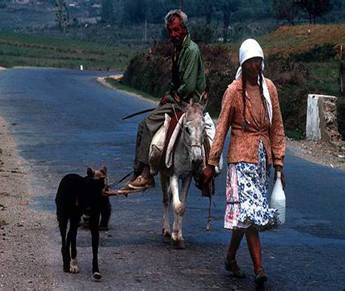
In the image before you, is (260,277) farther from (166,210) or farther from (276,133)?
(166,210)

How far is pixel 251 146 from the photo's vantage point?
8.15m

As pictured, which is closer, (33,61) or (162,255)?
(162,255)

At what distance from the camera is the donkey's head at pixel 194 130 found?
9.34m

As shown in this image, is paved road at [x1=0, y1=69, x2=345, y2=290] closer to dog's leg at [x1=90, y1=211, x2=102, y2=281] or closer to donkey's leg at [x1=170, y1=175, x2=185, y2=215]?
dog's leg at [x1=90, y1=211, x2=102, y2=281]

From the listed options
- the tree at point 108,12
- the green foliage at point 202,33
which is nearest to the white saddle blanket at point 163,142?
the green foliage at point 202,33

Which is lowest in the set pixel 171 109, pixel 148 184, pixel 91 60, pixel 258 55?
pixel 91 60

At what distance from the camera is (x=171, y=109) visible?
10.1 metres

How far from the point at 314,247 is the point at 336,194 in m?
4.07

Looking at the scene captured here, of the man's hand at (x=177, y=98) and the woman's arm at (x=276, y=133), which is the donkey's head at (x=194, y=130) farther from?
the woman's arm at (x=276, y=133)

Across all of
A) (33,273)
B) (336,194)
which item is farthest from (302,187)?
(33,273)

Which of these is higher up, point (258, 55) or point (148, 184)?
point (258, 55)

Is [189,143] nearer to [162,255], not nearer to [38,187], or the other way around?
[162,255]

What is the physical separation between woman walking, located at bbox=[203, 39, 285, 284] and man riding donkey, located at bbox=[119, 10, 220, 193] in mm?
1705

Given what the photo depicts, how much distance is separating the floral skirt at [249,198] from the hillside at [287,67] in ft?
50.4
